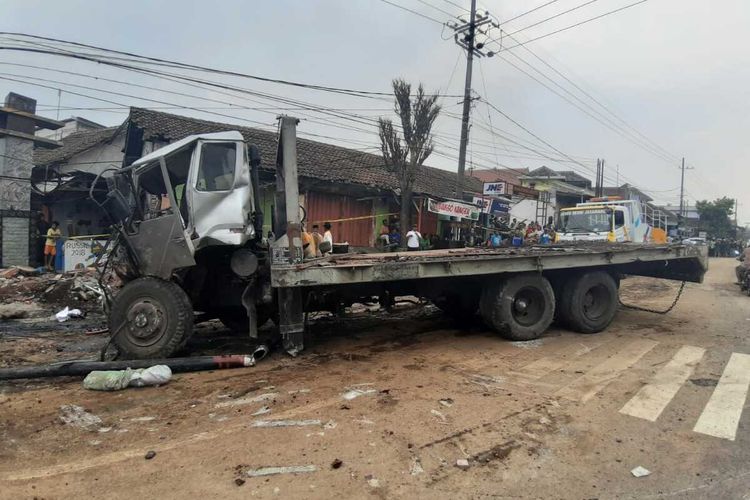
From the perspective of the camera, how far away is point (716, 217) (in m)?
53.2

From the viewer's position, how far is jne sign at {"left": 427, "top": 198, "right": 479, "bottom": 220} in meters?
18.1

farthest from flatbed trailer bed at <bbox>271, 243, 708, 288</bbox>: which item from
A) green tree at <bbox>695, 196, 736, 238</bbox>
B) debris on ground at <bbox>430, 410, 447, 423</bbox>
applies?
green tree at <bbox>695, 196, 736, 238</bbox>

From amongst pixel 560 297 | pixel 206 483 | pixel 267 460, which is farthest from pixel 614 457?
pixel 560 297

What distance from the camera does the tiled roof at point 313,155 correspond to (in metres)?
14.8

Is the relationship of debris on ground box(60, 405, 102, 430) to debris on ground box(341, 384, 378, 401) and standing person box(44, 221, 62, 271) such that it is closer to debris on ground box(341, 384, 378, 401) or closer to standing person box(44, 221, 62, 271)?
debris on ground box(341, 384, 378, 401)

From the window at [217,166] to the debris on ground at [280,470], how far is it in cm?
349

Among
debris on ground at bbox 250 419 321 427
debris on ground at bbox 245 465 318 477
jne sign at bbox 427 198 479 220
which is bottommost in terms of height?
debris on ground at bbox 245 465 318 477

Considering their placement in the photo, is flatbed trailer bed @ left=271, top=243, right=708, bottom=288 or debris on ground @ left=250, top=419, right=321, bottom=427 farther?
flatbed trailer bed @ left=271, top=243, right=708, bottom=288

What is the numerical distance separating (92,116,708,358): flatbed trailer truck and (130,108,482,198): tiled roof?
Result: 948 cm

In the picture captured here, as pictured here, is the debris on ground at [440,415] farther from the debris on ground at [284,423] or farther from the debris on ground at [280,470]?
the debris on ground at [280,470]

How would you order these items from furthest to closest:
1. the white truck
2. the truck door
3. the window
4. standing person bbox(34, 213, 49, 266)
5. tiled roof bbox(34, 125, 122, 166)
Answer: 1. tiled roof bbox(34, 125, 122, 166)
2. the white truck
3. standing person bbox(34, 213, 49, 266)
4. the window
5. the truck door

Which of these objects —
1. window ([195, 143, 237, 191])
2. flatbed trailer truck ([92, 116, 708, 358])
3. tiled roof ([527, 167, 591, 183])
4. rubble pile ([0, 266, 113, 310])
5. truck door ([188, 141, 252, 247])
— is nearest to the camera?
flatbed trailer truck ([92, 116, 708, 358])

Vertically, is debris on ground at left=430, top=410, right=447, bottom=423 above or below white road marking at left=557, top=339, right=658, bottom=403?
below

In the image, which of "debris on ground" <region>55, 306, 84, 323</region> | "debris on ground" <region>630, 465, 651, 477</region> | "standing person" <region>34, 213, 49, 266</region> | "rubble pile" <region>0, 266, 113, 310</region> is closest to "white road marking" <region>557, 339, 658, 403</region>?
"debris on ground" <region>630, 465, 651, 477</region>
